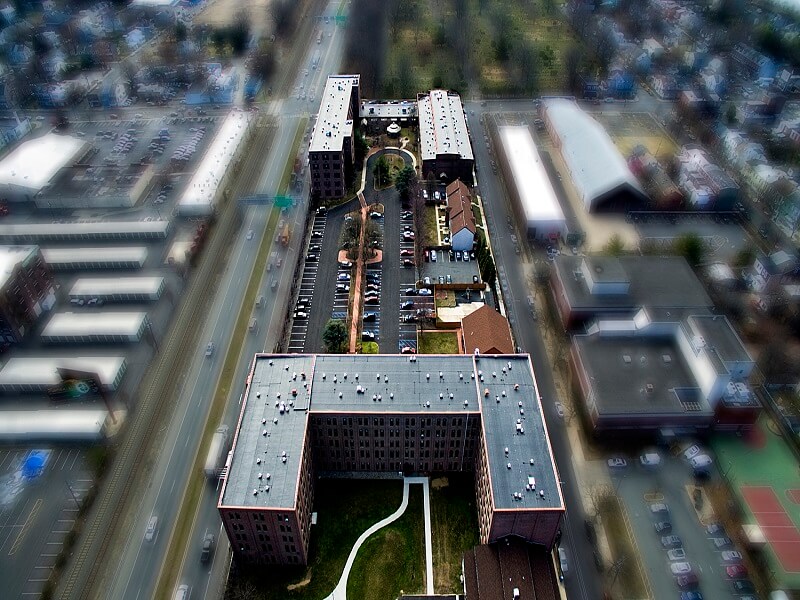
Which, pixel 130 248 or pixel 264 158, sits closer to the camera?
pixel 130 248

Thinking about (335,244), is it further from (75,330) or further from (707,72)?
(707,72)

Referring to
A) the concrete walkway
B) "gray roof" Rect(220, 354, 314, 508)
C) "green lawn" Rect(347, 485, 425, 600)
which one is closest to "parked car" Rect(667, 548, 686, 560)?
the concrete walkway

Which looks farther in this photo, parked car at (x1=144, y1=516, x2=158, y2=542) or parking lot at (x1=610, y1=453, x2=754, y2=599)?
parked car at (x1=144, y1=516, x2=158, y2=542)

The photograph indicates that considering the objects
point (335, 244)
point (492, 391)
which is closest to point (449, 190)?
point (335, 244)

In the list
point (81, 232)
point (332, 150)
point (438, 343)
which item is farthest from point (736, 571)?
point (81, 232)

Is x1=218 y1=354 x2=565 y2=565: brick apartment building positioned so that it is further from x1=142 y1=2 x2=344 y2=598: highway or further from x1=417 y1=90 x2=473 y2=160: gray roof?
x1=417 y1=90 x2=473 y2=160: gray roof

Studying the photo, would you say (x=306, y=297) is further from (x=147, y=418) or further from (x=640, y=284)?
(x=640, y=284)
